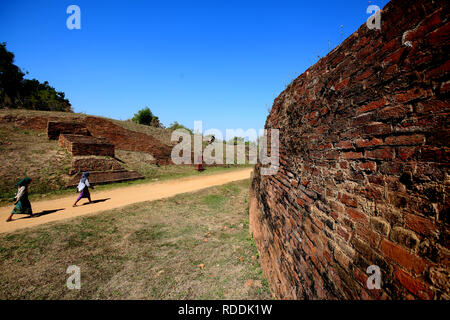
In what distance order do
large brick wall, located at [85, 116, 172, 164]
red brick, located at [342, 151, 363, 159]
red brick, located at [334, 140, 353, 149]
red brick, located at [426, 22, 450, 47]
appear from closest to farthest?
red brick, located at [426, 22, 450, 47], red brick, located at [342, 151, 363, 159], red brick, located at [334, 140, 353, 149], large brick wall, located at [85, 116, 172, 164]

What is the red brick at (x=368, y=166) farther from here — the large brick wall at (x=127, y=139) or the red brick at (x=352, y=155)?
the large brick wall at (x=127, y=139)

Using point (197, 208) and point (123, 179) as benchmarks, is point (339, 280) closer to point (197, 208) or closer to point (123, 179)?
point (197, 208)

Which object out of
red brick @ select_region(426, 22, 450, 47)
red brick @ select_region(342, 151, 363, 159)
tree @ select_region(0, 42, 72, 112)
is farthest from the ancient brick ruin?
red brick @ select_region(426, 22, 450, 47)

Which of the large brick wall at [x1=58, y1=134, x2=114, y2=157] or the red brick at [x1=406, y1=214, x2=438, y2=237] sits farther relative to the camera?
the large brick wall at [x1=58, y1=134, x2=114, y2=157]

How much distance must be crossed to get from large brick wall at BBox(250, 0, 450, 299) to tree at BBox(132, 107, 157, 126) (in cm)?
3551

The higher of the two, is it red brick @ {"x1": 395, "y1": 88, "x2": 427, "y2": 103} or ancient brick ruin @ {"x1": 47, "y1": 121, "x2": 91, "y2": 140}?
ancient brick ruin @ {"x1": 47, "y1": 121, "x2": 91, "y2": 140}

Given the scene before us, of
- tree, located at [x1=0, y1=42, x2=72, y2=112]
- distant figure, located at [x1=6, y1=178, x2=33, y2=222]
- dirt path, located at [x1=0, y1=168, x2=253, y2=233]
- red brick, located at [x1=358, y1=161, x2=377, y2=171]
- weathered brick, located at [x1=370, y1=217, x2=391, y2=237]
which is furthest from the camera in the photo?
tree, located at [x1=0, y1=42, x2=72, y2=112]

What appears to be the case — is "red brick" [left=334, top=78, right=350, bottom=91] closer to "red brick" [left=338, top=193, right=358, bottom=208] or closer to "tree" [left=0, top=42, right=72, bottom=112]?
"red brick" [left=338, top=193, right=358, bottom=208]

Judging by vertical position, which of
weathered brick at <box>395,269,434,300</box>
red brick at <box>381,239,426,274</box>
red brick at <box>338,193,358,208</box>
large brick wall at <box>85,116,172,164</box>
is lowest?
weathered brick at <box>395,269,434,300</box>

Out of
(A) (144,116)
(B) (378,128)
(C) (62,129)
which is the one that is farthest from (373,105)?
(A) (144,116)

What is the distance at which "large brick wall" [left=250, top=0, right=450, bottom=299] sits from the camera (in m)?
0.90

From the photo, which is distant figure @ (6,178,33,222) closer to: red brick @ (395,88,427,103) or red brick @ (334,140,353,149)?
red brick @ (334,140,353,149)

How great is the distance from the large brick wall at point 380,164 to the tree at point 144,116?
116 feet

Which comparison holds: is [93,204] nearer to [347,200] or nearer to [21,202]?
[21,202]
